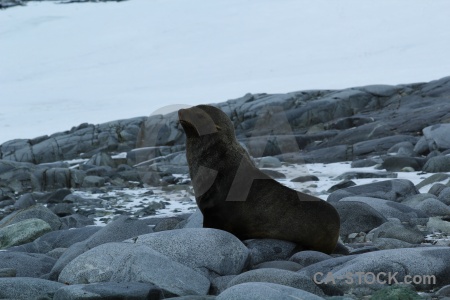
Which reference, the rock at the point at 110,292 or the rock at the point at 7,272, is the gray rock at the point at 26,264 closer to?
the rock at the point at 7,272

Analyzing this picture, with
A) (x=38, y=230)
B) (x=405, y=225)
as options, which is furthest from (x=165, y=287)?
(x=38, y=230)

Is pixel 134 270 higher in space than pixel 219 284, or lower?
higher

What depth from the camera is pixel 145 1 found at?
46.9m

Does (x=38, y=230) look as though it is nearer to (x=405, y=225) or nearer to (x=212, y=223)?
(x=212, y=223)

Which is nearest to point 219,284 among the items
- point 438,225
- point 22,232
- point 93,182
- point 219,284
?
point 219,284

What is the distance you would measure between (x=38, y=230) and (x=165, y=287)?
11.9ft

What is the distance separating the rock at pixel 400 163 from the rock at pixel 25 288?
23.3 feet

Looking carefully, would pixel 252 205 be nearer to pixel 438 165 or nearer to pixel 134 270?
pixel 134 270

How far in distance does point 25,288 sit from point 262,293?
5.30 feet

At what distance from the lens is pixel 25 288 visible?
5121 millimetres

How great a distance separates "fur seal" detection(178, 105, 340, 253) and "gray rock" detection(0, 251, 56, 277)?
48.2 inches

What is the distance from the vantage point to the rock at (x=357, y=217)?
7.28 m

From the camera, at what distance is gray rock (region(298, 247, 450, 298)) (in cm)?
497

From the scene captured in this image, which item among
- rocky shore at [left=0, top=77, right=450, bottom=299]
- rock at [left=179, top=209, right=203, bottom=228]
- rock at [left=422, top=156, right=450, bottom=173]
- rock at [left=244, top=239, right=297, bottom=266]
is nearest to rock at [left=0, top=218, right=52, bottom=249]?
rocky shore at [left=0, top=77, right=450, bottom=299]
